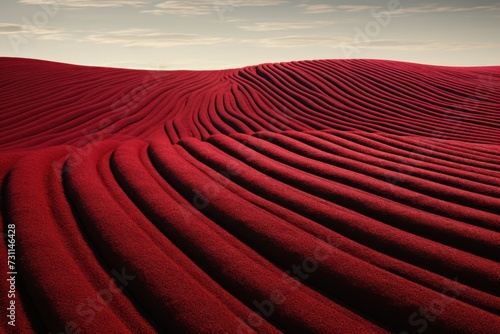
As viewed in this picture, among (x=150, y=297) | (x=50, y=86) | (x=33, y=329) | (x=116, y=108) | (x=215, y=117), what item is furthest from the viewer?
(x=50, y=86)

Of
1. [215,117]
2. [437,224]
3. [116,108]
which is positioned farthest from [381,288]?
[116,108]

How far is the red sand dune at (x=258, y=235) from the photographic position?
2.72 meters

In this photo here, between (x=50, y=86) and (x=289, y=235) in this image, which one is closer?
(x=289, y=235)

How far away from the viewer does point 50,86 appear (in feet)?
46.3

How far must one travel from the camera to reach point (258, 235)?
11.8 ft

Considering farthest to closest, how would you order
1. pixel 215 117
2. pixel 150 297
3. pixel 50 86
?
pixel 50 86
pixel 215 117
pixel 150 297

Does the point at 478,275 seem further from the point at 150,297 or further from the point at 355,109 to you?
the point at 355,109

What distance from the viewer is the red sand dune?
8.94ft

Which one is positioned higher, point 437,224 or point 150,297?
point 437,224

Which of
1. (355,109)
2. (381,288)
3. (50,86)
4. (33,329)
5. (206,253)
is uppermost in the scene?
(355,109)

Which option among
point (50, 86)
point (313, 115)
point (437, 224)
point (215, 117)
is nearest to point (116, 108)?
point (215, 117)

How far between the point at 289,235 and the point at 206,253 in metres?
0.78

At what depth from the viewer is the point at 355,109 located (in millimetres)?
11578

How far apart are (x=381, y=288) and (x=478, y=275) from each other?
31.6 inches
